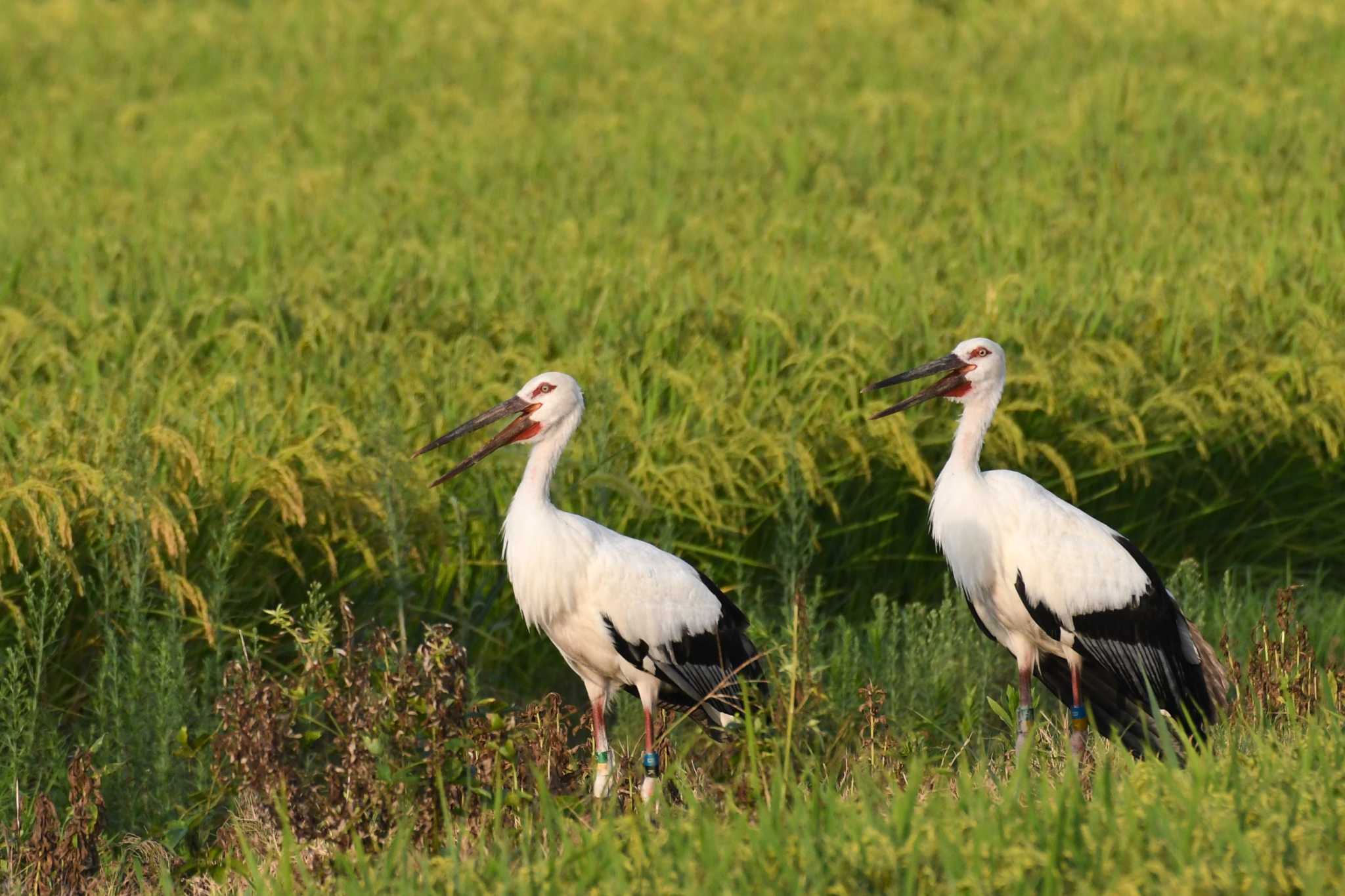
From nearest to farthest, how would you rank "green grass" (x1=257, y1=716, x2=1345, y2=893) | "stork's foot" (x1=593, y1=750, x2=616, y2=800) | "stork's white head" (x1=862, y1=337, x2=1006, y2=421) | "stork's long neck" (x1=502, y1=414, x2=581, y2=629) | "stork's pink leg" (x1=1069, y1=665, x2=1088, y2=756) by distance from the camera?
"green grass" (x1=257, y1=716, x2=1345, y2=893) → "stork's foot" (x1=593, y1=750, x2=616, y2=800) → "stork's long neck" (x1=502, y1=414, x2=581, y2=629) → "stork's pink leg" (x1=1069, y1=665, x2=1088, y2=756) → "stork's white head" (x1=862, y1=337, x2=1006, y2=421)

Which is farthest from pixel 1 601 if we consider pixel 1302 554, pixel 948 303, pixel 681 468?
pixel 1302 554

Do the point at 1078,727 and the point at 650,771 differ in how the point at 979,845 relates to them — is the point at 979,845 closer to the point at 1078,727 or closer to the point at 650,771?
the point at 650,771

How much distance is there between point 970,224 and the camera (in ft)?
38.1

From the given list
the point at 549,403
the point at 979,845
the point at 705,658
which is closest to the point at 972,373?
the point at 705,658

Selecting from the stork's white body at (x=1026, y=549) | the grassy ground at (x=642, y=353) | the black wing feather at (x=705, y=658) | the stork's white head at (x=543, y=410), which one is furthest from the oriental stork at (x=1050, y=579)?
the stork's white head at (x=543, y=410)

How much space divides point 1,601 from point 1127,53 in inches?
523

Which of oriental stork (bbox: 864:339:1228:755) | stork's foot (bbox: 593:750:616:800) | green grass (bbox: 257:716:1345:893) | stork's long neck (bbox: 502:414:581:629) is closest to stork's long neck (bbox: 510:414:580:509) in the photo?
stork's long neck (bbox: 502:414:581:629)

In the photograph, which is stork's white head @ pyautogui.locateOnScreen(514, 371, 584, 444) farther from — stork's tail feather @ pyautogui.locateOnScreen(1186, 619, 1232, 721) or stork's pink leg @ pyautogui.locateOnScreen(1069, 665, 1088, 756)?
stork's tail feather @ pyautogui.locateOnScreen(1186, 619, 1232, 721)

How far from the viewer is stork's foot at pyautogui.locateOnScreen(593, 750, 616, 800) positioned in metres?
5.47

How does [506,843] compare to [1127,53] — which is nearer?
[506,843]

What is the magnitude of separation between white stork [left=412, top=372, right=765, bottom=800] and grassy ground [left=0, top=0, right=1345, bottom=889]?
0.93 ft

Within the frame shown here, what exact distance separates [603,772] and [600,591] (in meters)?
0.57

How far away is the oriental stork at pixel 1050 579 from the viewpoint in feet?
19.4

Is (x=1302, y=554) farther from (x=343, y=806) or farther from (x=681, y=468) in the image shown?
(x=343, y=806)
